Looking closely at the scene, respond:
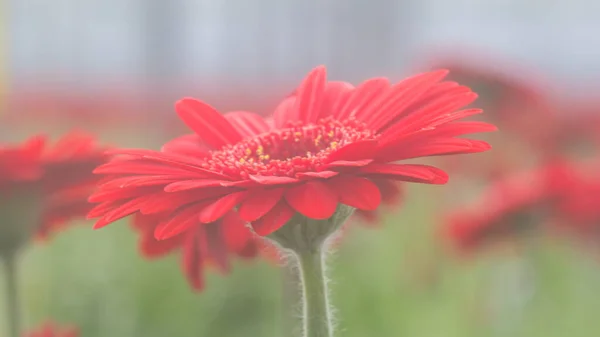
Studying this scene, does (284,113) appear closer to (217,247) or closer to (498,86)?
(217,247)

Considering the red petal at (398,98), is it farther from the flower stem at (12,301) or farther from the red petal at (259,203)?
the flower stem at (12,301)

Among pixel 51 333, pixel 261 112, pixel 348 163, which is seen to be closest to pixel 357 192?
pixel 348 163

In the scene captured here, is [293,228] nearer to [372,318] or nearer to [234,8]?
[372,318]

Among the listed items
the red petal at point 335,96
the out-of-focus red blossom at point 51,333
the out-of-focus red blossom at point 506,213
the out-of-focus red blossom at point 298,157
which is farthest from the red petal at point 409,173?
the out-of-focus red blossom at point 506,213

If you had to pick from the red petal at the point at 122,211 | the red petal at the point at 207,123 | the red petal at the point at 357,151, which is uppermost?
the red petal at the point at 207,123

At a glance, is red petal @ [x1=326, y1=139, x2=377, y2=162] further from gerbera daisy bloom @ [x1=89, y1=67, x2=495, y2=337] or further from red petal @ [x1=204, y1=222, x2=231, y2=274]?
→ red petal @ [x1=204, y1=222, x2=231, y2=274]

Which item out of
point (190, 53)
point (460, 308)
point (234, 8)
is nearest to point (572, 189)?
point (460, 308)

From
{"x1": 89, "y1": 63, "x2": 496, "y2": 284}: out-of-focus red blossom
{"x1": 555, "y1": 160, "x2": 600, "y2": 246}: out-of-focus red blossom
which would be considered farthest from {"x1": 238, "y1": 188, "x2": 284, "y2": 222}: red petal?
{"x1": 555, "y1": 160, "x2": 600, "y2": 246}: out-of-focus red blossom
